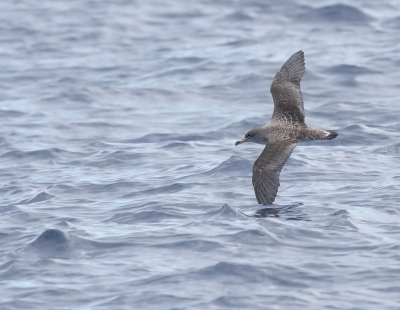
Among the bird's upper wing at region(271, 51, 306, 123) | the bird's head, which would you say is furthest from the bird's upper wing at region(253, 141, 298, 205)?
the bird's upper wing at region(271, 51, 306, 123)

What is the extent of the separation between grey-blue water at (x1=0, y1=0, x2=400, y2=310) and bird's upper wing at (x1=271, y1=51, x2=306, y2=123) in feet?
3.25

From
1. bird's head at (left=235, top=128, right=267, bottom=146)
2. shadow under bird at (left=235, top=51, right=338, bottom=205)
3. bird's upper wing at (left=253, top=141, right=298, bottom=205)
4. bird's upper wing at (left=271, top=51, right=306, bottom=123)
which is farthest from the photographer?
bird's upper wing at (left=271, top=51, right=306, bottom=123)

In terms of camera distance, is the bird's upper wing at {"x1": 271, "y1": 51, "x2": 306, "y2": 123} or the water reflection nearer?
the water reflection

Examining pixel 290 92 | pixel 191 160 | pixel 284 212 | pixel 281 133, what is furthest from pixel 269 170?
pixel 191 160

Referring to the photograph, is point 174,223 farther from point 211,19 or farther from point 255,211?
point 211,19

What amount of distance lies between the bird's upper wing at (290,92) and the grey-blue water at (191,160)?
0.99 m

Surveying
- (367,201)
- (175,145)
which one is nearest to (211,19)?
(175,145)

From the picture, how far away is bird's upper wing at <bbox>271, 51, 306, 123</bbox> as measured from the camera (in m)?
11.7

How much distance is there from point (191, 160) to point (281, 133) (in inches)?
98.2

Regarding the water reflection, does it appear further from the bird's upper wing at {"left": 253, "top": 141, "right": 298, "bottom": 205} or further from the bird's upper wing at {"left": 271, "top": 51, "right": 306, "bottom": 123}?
the bird's upper wing at {"left": 271, "top": 51, "right": 306, "bottom": 123}

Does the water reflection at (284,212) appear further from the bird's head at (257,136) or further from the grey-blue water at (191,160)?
the bird's head at (257,136)

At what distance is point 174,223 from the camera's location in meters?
9.66

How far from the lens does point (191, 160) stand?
13117 millimetres

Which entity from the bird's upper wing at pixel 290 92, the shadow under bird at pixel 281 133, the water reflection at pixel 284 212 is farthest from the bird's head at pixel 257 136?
the water reflection at pixel 284 212
